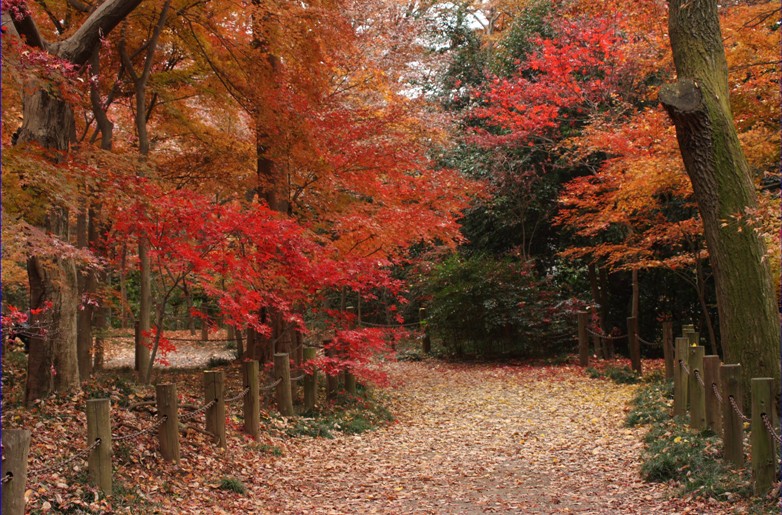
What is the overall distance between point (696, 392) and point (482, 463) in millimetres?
2381

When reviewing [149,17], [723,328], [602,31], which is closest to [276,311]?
[149,17]

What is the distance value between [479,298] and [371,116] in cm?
656

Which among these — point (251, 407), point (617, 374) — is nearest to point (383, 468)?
point (251, 407)

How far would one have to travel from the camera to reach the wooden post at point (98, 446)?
498cm

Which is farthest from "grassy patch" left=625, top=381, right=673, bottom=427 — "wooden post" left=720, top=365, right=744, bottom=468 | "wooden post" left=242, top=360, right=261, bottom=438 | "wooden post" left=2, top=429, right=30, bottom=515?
"wooden post" left=2, top=429, right=30, bottom=515

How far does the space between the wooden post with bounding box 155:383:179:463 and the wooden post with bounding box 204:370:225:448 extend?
83 centimetres

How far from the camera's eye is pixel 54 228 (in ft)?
23.6

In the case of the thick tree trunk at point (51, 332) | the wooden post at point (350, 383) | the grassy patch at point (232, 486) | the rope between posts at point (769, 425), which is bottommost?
the grassy patch at point (232, 486)

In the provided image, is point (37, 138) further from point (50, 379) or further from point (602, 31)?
point (602, 31)

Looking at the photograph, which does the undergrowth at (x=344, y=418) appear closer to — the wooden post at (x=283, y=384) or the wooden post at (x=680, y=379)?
the wooden post at (x=283, y=384)

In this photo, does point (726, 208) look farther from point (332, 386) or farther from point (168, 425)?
point (332, 386)

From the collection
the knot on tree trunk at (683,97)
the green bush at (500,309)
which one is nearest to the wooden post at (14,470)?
the knot on tree trunk at (683,97)

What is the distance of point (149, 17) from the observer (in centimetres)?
984

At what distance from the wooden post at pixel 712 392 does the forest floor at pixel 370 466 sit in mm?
850
